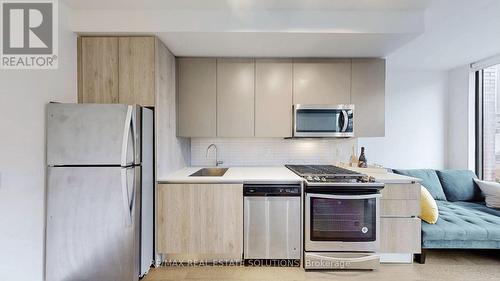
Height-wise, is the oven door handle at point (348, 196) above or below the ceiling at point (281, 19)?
below

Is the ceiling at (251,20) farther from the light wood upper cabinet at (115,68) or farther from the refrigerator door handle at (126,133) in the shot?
the refrigerator door handle at (126,133)

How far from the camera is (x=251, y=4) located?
7.25 feet

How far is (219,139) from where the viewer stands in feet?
11.2

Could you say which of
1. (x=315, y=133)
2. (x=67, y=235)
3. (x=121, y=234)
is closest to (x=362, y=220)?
(x=315, y=133)

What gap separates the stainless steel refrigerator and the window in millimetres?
4529

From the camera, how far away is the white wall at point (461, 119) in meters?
3.67

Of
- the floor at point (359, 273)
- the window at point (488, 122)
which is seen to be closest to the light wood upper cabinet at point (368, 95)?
the floor at point (359, 273)

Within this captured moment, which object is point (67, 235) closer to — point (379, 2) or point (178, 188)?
point (178, 188)

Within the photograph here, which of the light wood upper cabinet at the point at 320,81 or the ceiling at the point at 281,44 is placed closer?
the ceiling at the point at 281,44

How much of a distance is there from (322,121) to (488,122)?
102 inches

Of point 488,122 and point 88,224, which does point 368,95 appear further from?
point 88,224

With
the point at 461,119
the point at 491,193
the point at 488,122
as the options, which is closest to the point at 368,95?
the point at 461,119

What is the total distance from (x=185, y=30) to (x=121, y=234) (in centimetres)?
180

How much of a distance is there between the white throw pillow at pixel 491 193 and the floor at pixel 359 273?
716 millimetres
